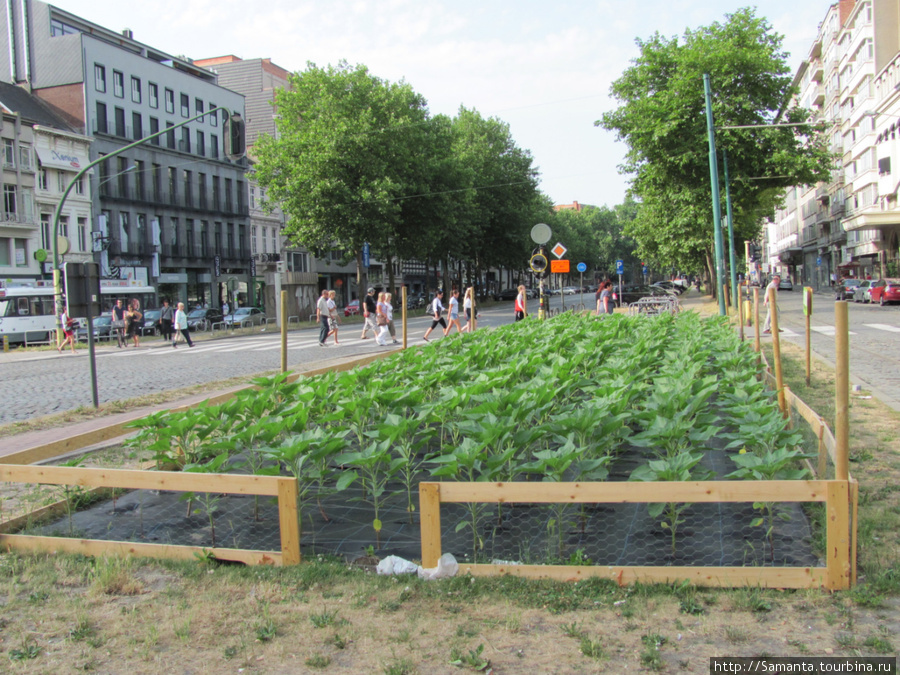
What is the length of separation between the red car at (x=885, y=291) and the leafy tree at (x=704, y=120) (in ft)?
20.8

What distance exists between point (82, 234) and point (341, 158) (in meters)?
16.5

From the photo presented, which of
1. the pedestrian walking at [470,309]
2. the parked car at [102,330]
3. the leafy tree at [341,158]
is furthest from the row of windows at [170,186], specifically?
the pedestrian walking at [470,309]

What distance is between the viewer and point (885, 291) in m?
38.3

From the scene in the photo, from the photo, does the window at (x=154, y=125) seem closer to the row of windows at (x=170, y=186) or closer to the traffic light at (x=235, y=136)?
the row of windows at (x=170, y=186)

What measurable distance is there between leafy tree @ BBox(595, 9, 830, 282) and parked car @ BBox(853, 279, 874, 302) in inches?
299

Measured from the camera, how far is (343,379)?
734 centimetres

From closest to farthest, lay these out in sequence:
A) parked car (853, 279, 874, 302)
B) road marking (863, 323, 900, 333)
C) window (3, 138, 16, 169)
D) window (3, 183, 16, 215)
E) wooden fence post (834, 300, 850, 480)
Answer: wooden fence post (834, 300, 850, 480), road marking (863, 323, 900, 333), parked car (853, 279, 874, 302), window (3, 138, 16, 169), window (3, 183, 16, 215)

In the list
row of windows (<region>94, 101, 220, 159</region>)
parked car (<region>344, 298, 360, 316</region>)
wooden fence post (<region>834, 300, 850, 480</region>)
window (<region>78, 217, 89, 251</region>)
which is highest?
row of windows (<region>94, 101, 220, 159</region>)

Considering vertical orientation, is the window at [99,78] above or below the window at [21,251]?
above

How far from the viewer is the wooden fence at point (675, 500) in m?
4.30

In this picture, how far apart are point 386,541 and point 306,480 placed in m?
0.69

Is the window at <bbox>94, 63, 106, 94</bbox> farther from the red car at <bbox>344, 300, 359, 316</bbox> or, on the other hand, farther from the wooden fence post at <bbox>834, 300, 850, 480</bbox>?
the wooden fence post at <bbox>834, 300, 850, 480</bbox>

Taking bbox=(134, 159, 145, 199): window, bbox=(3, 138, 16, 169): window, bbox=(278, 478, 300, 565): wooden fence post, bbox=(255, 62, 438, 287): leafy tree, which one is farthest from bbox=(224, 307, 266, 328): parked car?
bbox=(278, 478, 300, 565): wooden fence post

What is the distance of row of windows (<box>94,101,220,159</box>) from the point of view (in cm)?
5056
